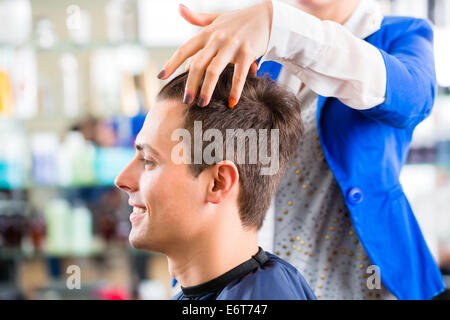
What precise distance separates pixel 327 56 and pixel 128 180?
39 centimetres

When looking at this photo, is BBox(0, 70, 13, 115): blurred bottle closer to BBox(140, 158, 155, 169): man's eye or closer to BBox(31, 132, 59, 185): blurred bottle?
BBox(31, 132, 59, 185): blurred bottle

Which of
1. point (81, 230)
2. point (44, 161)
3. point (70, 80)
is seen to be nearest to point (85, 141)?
point (44, 161)

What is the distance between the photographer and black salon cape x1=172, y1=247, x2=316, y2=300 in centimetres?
84

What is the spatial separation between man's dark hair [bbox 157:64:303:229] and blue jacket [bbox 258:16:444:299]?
76mm

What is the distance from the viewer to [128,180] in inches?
33.6

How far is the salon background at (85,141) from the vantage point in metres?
2.64

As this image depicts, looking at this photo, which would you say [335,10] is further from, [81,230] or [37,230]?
[37,230]

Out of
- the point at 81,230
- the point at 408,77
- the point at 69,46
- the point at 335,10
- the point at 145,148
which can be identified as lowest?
the point at 81,230

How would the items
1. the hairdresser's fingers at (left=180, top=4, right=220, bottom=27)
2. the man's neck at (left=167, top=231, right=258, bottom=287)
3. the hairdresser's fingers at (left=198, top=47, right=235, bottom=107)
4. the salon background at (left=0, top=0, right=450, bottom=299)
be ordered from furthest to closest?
the salon background at (left=0, top=0, right=450, bottom=299), the man's neck at (left=167, top=231, right=258, bottom=287), the hairdresser's fingers at (left=180, top=4, right=220, bottom=27), the hairdresser's fingers at (left=198, top=47, right=235, bottom=107)

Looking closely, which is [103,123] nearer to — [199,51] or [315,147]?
[315,147]

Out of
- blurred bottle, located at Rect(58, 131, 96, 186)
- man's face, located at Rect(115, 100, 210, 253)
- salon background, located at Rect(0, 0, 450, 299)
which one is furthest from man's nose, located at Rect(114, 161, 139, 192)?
blurred bottle, located at Rect(58, 131, 96, 186)

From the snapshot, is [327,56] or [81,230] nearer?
[327,56]
